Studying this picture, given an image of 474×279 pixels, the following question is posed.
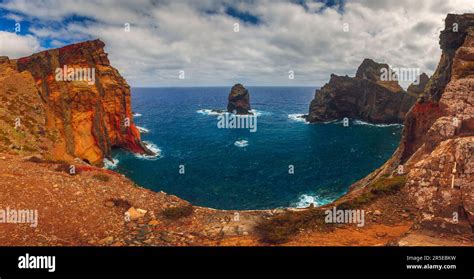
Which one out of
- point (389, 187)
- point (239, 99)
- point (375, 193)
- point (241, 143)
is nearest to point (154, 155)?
point (241, 143)

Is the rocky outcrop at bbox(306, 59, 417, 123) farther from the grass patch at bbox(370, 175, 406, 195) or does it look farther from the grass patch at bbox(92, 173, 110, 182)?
the grass patch at bbox(92, 173, 110, 182)

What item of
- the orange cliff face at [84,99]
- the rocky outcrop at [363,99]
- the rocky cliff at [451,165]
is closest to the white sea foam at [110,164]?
the orange cliff face at [84,99]

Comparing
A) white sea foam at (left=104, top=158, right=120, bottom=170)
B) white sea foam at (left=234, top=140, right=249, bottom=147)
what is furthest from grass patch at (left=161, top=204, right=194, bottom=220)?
white sea foam at (left=234, top=140, right=249, bottom=147)

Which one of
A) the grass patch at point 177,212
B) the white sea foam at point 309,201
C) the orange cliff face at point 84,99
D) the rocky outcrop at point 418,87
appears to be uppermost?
the rocky outcrop at point 418,87

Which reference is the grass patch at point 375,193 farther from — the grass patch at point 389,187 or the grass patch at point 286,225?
the grass patch at point 286,225
